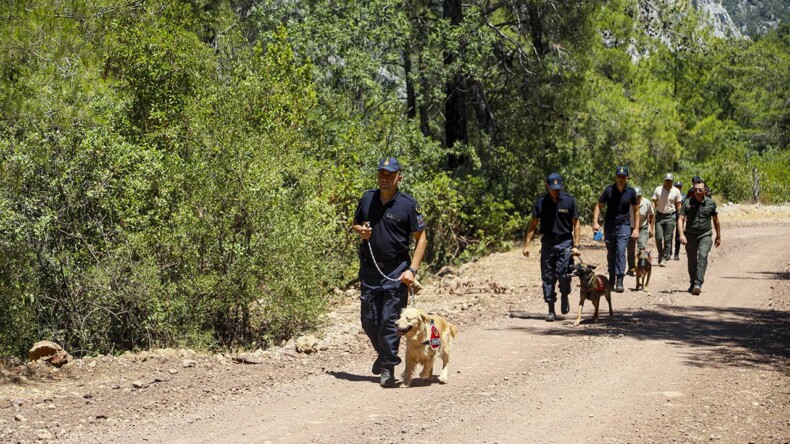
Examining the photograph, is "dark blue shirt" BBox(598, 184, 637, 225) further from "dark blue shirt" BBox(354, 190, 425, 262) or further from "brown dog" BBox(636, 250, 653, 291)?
"dark blue shirt" BBox(354, 190, 425, 262)

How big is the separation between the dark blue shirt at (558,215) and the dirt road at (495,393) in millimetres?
1285

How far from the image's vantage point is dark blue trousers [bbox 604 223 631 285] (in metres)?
14.9

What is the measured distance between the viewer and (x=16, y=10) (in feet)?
39.7

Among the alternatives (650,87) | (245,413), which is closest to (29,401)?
(245,413)

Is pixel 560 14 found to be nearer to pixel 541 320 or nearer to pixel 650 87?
pixel 541 320

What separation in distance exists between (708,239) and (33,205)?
1074cm

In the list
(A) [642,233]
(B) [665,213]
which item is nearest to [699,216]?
(A) [642,233]

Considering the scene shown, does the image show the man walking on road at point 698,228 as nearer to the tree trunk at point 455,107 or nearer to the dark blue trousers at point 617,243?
the dark blue trousers at point 617,243

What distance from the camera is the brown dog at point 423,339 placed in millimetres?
8391

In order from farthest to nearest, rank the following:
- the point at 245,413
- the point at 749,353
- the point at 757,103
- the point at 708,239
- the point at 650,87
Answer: the point at 757,103 → the point at 650,87 → the point at 708,239 → the point at 749,353 → the point at 245,413

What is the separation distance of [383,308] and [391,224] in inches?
31.8

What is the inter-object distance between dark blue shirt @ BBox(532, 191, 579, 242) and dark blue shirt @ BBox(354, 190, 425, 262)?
4262 millimetres

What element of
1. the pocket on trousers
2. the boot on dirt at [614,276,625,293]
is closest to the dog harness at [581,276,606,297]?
the boot on dirt at [614,276,625,293]

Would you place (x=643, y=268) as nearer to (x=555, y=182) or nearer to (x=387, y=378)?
(x=555, y=182)
